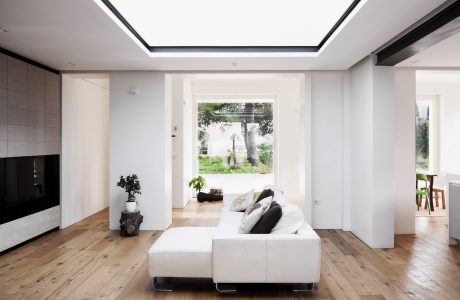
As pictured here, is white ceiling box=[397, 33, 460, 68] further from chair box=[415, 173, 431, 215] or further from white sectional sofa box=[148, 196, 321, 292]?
white sectional sofa box=[148, 196, 321, 292]

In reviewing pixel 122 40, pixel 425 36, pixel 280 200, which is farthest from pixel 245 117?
pixel 425 36

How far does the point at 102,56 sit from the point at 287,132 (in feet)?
16.8

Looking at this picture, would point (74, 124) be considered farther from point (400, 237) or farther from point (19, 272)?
point (400, 237)

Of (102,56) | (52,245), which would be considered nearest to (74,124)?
(102,56)

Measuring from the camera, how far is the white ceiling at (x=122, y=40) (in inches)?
114

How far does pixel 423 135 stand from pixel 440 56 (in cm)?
400

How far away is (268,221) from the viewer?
10.0ft

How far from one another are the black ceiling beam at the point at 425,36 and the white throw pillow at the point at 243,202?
8.23 feet

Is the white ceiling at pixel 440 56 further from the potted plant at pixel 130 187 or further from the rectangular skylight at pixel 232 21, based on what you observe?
the potted plant at pixel 130 187

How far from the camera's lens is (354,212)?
196 inches

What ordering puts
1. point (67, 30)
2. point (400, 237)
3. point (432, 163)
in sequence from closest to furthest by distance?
point (67, 30), point (400, 237), point (432, 163)

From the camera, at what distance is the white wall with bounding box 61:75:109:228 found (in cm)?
541

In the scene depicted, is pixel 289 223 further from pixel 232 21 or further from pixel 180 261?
pixel 232 21

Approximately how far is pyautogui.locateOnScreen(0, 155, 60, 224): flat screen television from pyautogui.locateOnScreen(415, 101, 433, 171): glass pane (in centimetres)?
763
